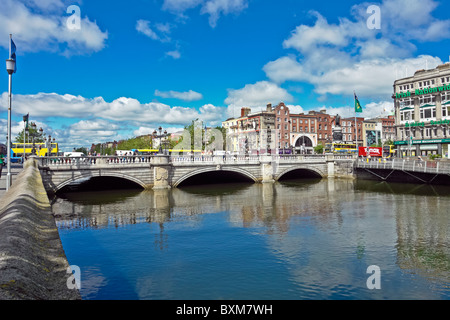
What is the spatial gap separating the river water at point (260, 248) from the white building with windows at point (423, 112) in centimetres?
4184

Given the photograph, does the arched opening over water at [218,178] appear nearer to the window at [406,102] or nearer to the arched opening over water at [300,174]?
the arched opening over water at [300,174]

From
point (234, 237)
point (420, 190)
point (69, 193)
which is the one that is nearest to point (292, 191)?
point (420, 190)

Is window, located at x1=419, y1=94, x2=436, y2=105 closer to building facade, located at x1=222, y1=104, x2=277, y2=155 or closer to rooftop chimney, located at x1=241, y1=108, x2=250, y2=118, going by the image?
building facade, located at x1=222, y1=104, x2=277, y2=155

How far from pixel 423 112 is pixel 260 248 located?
6818 centimetres

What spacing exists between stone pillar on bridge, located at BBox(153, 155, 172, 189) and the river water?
7960 millimetres

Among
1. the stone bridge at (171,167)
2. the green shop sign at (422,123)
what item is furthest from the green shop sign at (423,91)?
the stone bridge at (171,167)

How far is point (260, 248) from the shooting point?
17.4 m

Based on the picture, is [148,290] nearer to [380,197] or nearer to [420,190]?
[380,197]

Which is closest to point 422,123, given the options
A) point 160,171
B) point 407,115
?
point 407,115

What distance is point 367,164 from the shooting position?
53.7 meters

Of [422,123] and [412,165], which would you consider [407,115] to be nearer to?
[422,123]

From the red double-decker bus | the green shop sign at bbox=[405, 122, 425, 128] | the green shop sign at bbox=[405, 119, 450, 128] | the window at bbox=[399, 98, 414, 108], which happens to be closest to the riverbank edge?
the red double-decker bus

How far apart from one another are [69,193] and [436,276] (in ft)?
124

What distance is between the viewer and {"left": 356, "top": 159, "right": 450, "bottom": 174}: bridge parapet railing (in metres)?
40.6
